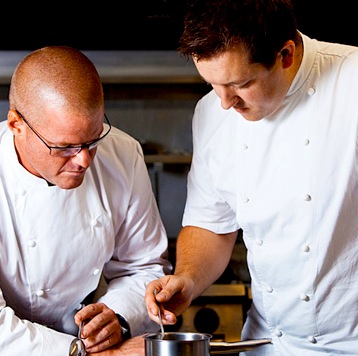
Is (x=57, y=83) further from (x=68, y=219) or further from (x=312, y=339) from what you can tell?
(x=312, y=339)

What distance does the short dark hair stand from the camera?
1.68 meters

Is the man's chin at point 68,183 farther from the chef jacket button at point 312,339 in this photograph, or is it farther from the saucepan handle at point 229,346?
the chef jacket button at point 312,339

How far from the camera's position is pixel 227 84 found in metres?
1.76

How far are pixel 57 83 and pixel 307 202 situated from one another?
25.2 inches

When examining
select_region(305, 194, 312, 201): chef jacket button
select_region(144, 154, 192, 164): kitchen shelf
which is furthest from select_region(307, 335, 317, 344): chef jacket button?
select_region(144, 154, 192, 164): kitchen shelf

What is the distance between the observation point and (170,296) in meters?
1.92

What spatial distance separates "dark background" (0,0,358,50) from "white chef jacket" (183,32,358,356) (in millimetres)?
1556

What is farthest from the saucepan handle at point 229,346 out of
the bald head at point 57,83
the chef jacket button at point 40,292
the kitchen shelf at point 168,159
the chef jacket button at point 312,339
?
the kitchen shelf at point 168,159

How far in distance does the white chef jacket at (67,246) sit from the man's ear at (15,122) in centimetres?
8

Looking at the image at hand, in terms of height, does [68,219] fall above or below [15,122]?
below

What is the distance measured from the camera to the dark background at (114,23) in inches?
138

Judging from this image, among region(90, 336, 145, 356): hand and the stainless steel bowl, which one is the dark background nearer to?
region(90, 336, 145, 356): hand

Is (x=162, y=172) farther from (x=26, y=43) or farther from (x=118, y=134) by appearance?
(x=118, y=134)

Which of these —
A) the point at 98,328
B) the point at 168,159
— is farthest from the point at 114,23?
the point at 98,328
